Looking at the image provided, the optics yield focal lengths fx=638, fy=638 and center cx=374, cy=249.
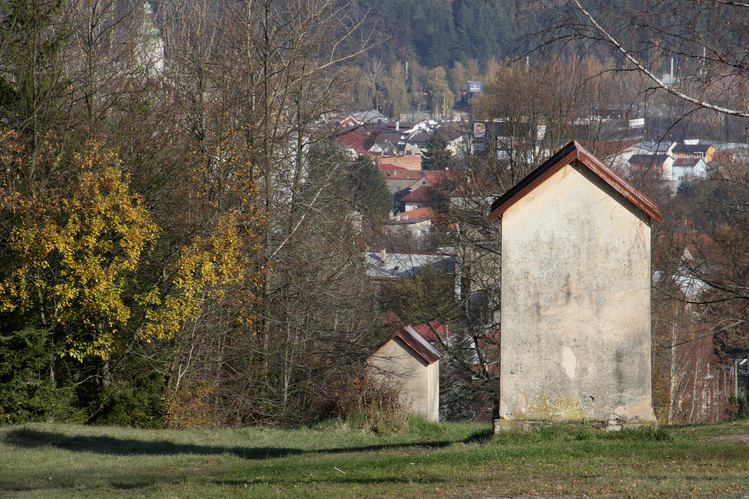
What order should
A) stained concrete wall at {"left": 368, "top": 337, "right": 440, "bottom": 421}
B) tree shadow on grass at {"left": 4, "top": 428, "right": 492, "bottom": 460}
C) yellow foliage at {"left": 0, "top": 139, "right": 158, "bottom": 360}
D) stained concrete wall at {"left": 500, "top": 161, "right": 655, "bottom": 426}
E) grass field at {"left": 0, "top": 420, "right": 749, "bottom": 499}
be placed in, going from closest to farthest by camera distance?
grass field at {"left": 0, "top": 420, "right": 749, "bottom": 499} → stained concrete wall at {"left": 500, "top": 161, "right": 655, "bottom": 426} → tree shadow on grass at {"left": 4, "top": 428, "right": 492, "bottom": 460} → yellow foliage at {"left": 0, "top": 139, "right": 158, "bottom": 360} → stained concrete wall at {"left": 368, "top": 337, "right": 440, "bottom": 421}

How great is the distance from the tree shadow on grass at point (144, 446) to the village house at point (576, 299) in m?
2.22

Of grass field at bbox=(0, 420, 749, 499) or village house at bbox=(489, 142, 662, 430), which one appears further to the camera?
village house at bbox=(489, 142, 662, 430)

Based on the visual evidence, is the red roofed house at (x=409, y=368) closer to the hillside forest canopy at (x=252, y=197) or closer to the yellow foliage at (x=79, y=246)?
the hillside forest canopy at (x=252, y=197)

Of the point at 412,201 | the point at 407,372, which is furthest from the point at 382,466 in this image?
the point at 412,201

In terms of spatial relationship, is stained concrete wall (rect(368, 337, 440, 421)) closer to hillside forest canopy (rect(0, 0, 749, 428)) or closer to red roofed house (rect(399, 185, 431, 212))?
hillside forest canopy (rect(0, 0, 749, 428))

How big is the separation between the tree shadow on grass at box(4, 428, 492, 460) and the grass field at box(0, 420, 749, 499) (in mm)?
22

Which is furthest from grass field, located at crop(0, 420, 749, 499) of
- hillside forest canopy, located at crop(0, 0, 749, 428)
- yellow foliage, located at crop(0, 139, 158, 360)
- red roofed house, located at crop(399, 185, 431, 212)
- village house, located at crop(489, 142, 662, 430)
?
red roofed house, located at crop(399, 185, 431, 212)

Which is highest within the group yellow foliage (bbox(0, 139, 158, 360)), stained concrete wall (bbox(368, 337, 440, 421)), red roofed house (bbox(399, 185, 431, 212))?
red roofed house (bbox(399, 185, 431, 212))

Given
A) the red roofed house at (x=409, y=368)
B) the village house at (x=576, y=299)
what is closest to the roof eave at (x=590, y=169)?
the village house at (x=576, y=299)

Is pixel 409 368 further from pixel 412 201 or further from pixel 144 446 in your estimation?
pixel 412 201

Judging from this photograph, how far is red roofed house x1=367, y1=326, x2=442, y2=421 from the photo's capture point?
1745cm

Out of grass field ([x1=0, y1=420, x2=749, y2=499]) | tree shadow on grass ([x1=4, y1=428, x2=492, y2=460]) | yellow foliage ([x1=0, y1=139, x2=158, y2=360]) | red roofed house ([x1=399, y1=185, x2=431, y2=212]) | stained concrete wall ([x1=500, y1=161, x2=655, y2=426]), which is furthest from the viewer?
red roofed house ([x1=399, y1=185, x2=431, y2=212])

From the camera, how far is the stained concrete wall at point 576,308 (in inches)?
413

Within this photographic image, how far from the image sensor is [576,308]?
1062 centimetres
